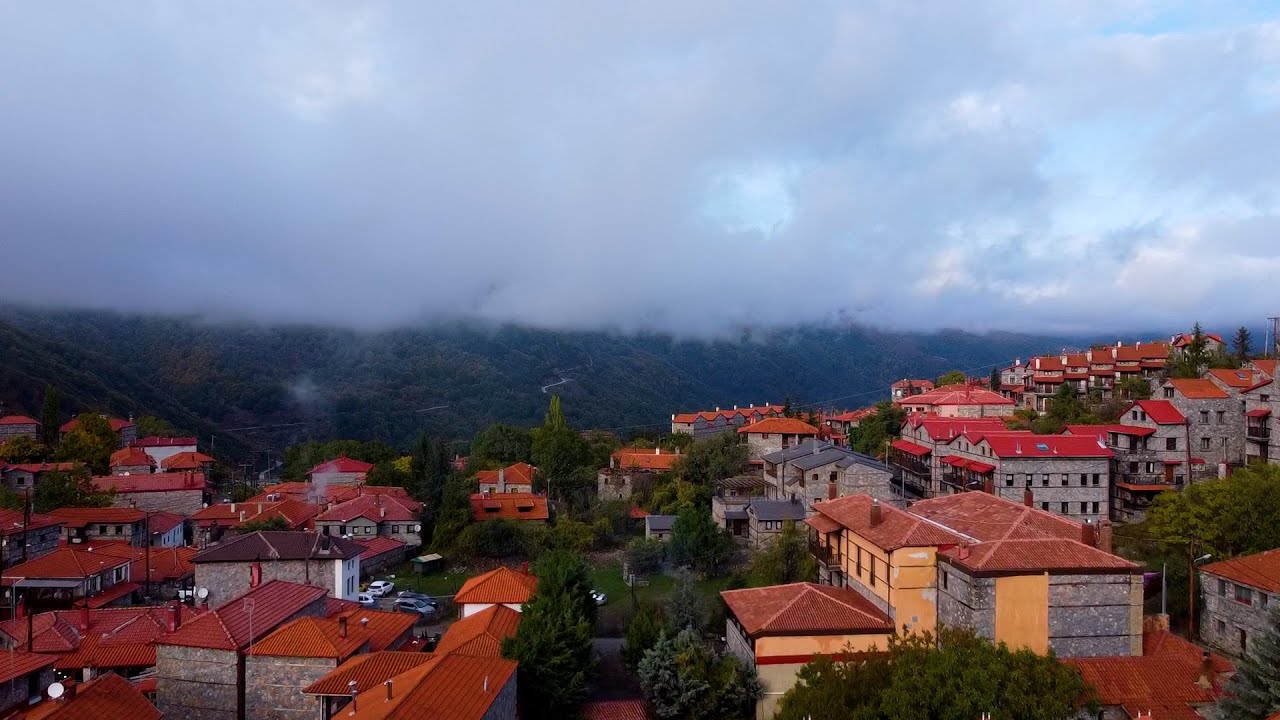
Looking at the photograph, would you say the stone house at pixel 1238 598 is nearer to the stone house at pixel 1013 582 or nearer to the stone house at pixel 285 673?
the stone house at pixel 1013 582

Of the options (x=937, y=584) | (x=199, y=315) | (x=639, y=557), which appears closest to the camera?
(x=937, y=584)

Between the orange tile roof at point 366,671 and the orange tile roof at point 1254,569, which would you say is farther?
the orange tile roof at point 1254,569

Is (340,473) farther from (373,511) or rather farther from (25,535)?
(25,535)

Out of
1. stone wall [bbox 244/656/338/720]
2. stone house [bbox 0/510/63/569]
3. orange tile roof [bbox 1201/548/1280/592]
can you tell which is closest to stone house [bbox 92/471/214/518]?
stone house [bbox 0/510/63/569]

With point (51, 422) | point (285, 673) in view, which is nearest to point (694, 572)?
point (285, 673)

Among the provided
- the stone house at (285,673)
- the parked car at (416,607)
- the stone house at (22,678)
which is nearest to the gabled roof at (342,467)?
the parked car at (416,607)

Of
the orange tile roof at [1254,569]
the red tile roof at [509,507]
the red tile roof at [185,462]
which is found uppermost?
the orange tile roof at [1254,569]

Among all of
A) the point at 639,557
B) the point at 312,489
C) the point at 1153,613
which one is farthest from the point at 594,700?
the point at 312,489

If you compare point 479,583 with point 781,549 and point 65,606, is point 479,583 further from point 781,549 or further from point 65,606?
point 65,606
